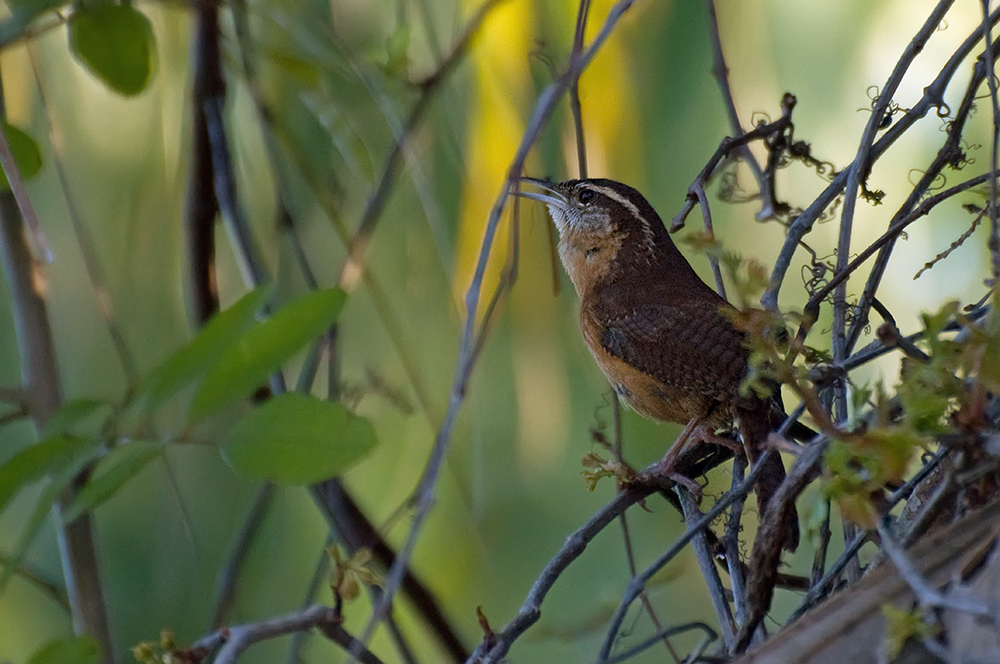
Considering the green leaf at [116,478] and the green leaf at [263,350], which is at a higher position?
the green leaf at [263,350]

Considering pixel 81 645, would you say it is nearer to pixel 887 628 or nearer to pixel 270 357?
pixel 270 357

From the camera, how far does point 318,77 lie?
61.1 inches

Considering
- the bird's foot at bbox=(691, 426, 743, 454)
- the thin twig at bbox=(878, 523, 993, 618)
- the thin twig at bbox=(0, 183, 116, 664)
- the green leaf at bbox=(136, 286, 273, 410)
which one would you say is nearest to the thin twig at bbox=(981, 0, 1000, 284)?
the thin twig at bbox=(878, 523, 993, 618)

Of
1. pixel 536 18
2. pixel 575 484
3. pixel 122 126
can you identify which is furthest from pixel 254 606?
pixel 536 18

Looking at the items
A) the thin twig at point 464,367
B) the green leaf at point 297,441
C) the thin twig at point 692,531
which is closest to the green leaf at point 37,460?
the green leaf at point 297,441

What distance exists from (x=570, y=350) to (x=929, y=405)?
130 cm

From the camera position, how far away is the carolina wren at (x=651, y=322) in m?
1.08

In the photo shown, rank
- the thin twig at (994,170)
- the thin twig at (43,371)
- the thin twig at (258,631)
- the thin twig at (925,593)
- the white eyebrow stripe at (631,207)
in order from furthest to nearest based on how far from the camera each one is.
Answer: the white eyebrow stripe at (631,207)
the thin twig at (43,371)
the thin twig at (258,631)
the thin twig at (994,170)
the thin twig at (925,593)

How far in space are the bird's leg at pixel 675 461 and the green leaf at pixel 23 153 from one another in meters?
0.77

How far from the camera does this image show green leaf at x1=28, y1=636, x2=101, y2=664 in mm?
818

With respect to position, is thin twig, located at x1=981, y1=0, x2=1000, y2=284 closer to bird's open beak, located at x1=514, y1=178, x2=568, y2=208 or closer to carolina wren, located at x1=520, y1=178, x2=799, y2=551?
carolina wren, located at x1=520, y1=178, x2=799, y2=551

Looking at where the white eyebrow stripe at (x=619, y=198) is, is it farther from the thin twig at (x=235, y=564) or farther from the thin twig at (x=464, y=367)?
the thin twig at (x=235, y=564)

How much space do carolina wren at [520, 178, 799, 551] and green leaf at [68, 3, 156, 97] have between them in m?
0.62

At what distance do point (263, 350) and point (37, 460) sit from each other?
0.21 m
